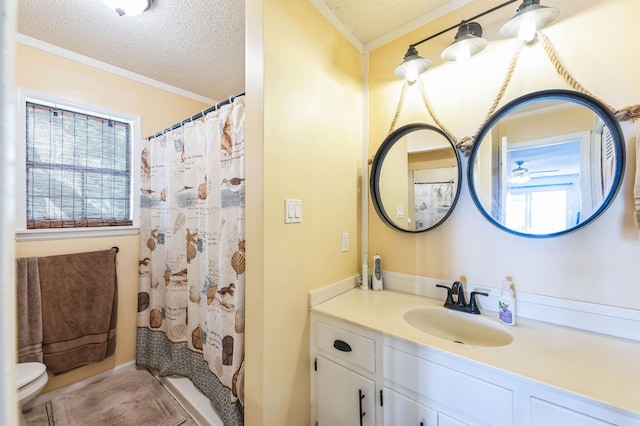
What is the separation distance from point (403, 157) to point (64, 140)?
240 cm

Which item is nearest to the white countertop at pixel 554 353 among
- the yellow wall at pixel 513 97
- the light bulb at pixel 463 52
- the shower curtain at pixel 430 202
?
the yellow wall at pixel 513 97

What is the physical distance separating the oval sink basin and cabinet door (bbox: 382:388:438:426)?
0.33m

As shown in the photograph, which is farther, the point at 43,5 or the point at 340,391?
the point at 43,5

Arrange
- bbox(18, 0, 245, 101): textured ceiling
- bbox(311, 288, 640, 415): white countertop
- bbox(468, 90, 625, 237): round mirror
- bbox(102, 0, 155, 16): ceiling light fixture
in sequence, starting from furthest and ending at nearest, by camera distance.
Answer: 1. bbox(18, 0, 245, 101): textured ceiling
2. bbox(102, 0, 155, 16): ceiling light fixture
3. bbox(468, 90, 625, 237): round mirror
4. bbox(311, 288, 640, 415): white countertop

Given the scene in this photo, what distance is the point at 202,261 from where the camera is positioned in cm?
161

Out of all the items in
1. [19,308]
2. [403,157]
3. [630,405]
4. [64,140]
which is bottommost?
[19,308]

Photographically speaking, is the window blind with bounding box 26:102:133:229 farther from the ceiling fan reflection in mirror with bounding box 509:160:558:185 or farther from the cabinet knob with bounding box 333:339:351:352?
the ceiling fan reflection in mirror with bounding box 509:160:558:185

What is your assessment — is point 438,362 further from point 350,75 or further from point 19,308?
point 19,308

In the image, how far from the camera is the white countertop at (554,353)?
2.38 ft

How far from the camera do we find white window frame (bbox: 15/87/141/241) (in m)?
1.64

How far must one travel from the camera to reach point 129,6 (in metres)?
1.36


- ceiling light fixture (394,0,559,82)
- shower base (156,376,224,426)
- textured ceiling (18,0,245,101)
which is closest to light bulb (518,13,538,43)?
ceiling light fixture (394,0,559,82)

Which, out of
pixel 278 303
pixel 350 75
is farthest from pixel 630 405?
pixel 350 75

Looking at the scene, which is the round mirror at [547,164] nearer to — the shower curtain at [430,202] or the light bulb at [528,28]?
the shower curtain at [430,202]
